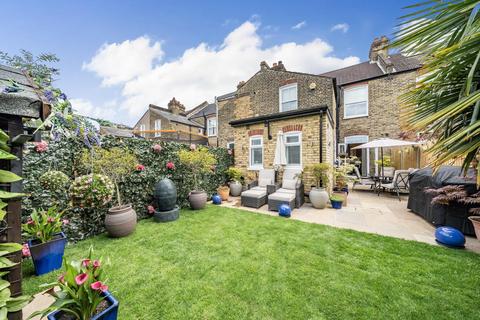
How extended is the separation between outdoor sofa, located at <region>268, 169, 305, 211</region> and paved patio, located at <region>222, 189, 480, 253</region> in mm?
259

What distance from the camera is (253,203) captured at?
20.1ft

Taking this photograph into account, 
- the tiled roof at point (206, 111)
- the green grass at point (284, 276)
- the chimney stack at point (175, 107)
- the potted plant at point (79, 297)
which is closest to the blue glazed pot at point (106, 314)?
the potted plant at point (79, 297)

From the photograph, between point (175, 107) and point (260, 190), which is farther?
point (175, 107)

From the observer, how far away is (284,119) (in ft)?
23.0

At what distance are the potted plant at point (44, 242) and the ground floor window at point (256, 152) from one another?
6.29 meters

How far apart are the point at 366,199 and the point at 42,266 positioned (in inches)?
361

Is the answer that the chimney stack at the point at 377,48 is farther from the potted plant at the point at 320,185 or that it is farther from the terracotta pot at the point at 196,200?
the terracotta pot at the point at 196,200

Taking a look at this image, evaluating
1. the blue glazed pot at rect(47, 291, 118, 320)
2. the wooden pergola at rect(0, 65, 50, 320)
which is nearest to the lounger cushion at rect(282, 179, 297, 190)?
the blue glazed pot at rect(47, 291, 118, 320)

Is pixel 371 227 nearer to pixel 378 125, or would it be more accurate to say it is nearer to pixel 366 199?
pixel 366 199

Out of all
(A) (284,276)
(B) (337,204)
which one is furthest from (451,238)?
(A) (284,276)

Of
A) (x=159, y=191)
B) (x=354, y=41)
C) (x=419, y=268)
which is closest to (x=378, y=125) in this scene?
(x=354, y=41)

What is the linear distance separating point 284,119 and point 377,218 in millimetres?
4417

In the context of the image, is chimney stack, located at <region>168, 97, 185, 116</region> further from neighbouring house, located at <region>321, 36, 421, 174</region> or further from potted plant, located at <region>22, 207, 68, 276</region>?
potted plant, located at <region>22, 207, 68, 276</region>

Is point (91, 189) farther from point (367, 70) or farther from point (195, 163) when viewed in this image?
point (367, 70)
